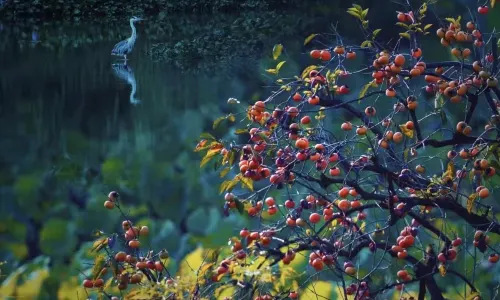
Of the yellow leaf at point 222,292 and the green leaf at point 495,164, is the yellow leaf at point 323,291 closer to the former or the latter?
the yellow leaf at point 222,292

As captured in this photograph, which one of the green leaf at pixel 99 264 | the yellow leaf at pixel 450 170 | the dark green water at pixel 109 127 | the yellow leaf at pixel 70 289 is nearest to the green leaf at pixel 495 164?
the yellow leaf at pixel 450 170

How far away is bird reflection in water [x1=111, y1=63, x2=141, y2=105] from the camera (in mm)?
1776

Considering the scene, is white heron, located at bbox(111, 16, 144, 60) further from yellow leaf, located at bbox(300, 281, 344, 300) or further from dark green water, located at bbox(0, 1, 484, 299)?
yellow leaf, located at bbox(300, 281, 344, 300)

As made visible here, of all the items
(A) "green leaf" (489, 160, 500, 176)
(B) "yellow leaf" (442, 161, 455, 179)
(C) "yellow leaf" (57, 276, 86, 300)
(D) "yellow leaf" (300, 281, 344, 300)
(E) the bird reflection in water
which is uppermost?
(A) "green leaf" (489, 160, 500, 176)

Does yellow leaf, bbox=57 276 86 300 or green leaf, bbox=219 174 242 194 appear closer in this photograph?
green leaf, bbox=219 174 242 194

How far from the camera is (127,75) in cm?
178

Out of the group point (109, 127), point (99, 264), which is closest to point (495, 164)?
point (99, 264)

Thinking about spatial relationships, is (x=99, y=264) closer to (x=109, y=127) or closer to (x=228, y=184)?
(x=228, y=184)

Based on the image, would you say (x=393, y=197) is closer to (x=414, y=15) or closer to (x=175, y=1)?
(x=414, y=15)

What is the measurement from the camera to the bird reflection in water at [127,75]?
1.78m

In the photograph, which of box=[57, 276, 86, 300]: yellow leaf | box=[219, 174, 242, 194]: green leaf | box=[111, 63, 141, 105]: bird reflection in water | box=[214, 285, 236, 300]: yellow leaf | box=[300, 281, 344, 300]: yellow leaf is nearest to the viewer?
box=[214, 285, 236, 300]: yellow leaf

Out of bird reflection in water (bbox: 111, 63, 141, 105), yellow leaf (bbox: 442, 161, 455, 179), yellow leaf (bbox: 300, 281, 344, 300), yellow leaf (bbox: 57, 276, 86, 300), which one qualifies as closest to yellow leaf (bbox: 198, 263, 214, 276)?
yellow leaf (bbox: 442, 161, 455, 179)

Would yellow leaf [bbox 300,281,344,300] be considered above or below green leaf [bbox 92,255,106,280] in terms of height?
below

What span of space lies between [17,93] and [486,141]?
111 centimetres
